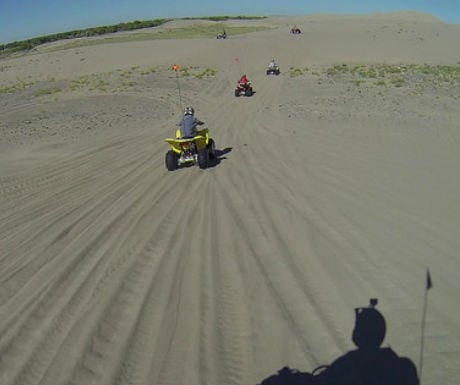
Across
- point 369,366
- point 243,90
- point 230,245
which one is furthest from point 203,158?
point 243,90

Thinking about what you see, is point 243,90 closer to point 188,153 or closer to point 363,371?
point 188,153

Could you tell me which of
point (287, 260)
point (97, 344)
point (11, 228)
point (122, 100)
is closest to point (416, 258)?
point (287, 260)

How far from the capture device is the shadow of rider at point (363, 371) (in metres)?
4.32

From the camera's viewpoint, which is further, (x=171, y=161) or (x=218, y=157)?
(x=218, y=157)

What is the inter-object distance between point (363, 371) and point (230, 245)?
3.06 metres

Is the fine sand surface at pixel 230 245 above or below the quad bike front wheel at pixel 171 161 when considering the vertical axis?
below

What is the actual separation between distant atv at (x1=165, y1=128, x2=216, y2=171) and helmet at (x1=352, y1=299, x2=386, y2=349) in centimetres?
664

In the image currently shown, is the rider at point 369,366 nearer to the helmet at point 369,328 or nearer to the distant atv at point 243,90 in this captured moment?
the helmet at point 369,328

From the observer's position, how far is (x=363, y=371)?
4.41 m

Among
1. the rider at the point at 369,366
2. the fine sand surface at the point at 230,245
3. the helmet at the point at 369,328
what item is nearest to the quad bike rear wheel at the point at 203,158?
the fine sand surface at the point at 230,245

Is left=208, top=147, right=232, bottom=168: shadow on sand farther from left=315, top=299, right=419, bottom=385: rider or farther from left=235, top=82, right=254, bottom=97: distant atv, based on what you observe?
left=235, top=82, right=254, bottom=97: distant atv

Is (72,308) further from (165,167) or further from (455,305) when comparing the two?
(165,167)

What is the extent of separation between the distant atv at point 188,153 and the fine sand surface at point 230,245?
376 mm

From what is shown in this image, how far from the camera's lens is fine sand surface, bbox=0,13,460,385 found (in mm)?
4816
